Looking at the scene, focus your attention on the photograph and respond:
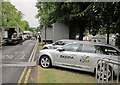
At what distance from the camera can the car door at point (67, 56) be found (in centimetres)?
1175

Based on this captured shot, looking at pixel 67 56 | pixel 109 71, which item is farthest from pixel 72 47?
pixel 109 71

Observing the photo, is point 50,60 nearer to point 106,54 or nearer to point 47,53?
point 47,53

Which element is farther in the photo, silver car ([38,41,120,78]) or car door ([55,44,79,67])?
car door ([55,44,79,67])

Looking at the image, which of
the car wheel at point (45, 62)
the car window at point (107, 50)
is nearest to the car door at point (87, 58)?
the car window at point (107, 50)

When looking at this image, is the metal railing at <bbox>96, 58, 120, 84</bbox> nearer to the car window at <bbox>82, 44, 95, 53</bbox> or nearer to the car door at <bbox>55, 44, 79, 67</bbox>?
the car window at <bbox>82, 44, 95, 53</bbox>

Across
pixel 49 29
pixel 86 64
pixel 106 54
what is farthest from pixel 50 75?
pixel 49 29

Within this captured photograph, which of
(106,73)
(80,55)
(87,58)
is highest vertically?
(80,55)

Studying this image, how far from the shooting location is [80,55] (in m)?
11.5

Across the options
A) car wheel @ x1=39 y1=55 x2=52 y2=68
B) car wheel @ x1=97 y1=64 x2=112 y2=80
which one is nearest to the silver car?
car wheel @ x1=39 y1=55 x2=52 y2=68

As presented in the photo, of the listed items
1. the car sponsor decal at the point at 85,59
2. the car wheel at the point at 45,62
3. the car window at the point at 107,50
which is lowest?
the car wheel at the point at 45,62

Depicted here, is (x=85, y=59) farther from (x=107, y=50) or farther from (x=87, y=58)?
(x=107, y=50)

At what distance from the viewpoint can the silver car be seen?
432 inches

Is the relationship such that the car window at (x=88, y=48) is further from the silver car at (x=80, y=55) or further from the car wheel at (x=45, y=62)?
the car wheel at (x=45, y=62)

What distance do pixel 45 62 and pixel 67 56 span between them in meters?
1.50
